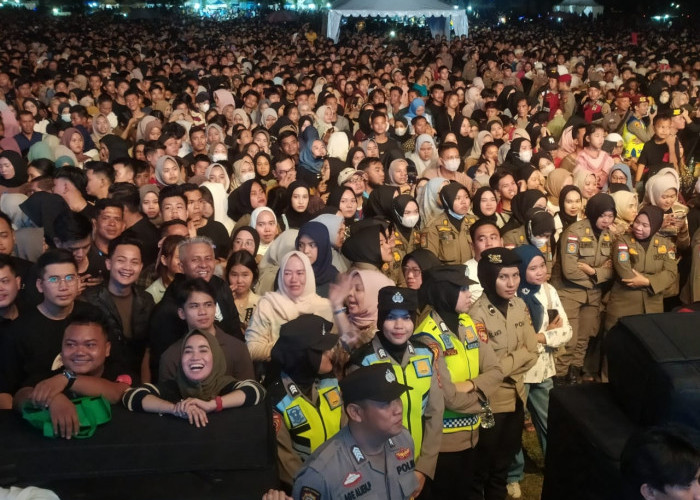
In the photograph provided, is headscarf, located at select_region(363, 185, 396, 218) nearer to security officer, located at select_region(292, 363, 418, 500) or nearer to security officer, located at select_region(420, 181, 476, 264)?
security officer, located at select_region(420, 181, 476, 264)

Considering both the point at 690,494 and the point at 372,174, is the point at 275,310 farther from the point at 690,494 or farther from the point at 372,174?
the point at 372,174

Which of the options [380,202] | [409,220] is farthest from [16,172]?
[409,220]

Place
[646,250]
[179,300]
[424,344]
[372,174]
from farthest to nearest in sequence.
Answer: [372,174]
[646,250]
[179,300]
[424,344]

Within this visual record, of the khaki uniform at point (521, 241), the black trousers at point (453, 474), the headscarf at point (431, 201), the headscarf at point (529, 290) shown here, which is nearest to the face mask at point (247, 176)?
the headscarf at point (431, 201)

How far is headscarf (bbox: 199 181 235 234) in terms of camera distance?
694 cm

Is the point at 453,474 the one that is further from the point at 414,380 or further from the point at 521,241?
the point at 521,241

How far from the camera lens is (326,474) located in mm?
2891

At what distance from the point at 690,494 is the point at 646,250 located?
378 centimetres

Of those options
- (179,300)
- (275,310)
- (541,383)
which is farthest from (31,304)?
(541,383)

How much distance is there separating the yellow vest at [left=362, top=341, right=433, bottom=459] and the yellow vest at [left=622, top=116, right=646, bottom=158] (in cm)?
717

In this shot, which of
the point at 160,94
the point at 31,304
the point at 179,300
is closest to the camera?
the point at 179,300

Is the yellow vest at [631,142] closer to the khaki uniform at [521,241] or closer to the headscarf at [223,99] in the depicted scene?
the khaki uniform at [521,241]

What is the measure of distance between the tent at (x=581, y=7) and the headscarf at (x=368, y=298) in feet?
127

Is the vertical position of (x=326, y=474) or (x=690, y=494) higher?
(x=690, y=494)
